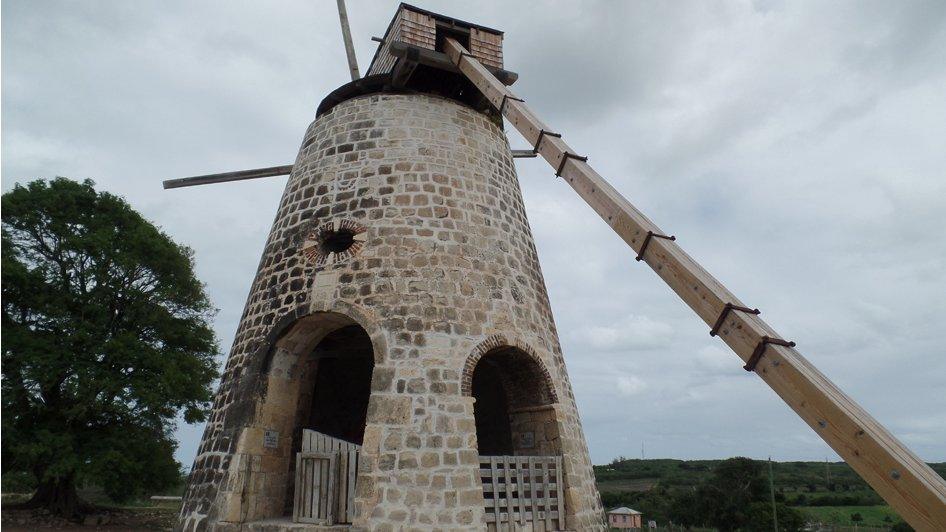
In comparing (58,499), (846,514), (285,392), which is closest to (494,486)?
(285,392)

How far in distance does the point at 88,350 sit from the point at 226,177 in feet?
26.4

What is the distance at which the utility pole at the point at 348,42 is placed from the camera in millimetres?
12562

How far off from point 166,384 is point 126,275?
3558 millimetres

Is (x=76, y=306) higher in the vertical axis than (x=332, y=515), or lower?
higher

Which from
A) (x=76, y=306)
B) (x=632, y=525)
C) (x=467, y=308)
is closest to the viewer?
(x=467, y=308)

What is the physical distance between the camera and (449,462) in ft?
23.0

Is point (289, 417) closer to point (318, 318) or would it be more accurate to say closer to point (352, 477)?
point (318, 318)

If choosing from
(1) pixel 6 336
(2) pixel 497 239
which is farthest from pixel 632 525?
(1) pixel 6 336

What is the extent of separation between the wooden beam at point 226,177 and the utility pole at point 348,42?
2.44 m

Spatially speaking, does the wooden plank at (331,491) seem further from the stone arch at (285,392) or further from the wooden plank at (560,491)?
the wooden plank at (560,491)

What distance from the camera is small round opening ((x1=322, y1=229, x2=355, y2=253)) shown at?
28.6ft

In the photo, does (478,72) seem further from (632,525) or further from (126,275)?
(632,525)

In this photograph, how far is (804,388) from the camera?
3908 millimetres

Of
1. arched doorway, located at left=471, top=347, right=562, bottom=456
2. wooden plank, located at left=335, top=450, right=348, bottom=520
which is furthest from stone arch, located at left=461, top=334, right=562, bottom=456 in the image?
wooden plank, located at left=335, top=450, right=348, bottom=520
